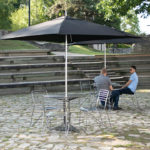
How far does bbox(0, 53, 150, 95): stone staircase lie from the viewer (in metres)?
15.4

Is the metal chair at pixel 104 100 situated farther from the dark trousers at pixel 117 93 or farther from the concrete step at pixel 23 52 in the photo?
the concrete step at pixel 23 52

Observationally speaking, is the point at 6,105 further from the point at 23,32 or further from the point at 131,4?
the point at 131,4

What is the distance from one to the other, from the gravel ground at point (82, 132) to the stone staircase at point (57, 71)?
16.6 ft

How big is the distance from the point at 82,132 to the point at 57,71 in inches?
401

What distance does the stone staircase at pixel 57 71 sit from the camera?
15359 mm

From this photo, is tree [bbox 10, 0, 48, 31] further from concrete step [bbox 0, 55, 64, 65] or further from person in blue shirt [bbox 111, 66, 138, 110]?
person in blue shirt [bbox 111, 66, 138, 110]

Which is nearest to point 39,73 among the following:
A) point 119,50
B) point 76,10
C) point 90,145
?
point 90,145

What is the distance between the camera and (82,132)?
6.87m

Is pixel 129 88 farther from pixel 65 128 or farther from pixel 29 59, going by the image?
pixel 29 59

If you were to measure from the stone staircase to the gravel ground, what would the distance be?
5.07 metres

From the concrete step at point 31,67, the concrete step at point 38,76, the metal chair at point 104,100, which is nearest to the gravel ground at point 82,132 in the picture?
the metal chair at point 104,100

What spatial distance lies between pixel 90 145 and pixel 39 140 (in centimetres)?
110

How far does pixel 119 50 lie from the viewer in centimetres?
4362

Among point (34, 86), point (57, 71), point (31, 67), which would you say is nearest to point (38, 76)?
point (31, 67)
